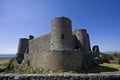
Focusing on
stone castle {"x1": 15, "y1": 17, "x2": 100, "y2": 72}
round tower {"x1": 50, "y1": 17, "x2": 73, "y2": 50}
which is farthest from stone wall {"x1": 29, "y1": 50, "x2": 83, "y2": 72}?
round tower {"x1": 50, "y1": 17, "x2": 73, "y2": 50}

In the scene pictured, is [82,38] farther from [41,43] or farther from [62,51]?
[62,51]

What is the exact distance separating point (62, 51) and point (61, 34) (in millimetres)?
5721

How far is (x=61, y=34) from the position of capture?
21.7 metres

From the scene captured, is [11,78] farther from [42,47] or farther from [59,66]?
[42,47]

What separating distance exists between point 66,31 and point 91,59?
6.26 m

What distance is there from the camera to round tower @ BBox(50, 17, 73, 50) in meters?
21.6

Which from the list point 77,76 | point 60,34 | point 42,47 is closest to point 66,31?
point 60,34

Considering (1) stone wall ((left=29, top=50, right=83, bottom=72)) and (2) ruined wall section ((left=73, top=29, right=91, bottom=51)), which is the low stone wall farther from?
(2) ruined wall section ((left=73, top=29, right=91, bottom=51))

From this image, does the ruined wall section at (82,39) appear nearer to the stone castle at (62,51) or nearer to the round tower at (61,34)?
the stone castle at (62,51)

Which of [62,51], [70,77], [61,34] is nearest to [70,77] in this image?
[70,77]

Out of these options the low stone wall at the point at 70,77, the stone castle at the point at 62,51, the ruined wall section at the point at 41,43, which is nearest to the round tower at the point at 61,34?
the stone castle at the point at 62,51

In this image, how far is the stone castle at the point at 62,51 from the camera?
53.5 feet

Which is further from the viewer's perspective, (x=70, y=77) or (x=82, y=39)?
(x=82, y=39)

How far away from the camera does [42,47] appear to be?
29.6 meters
